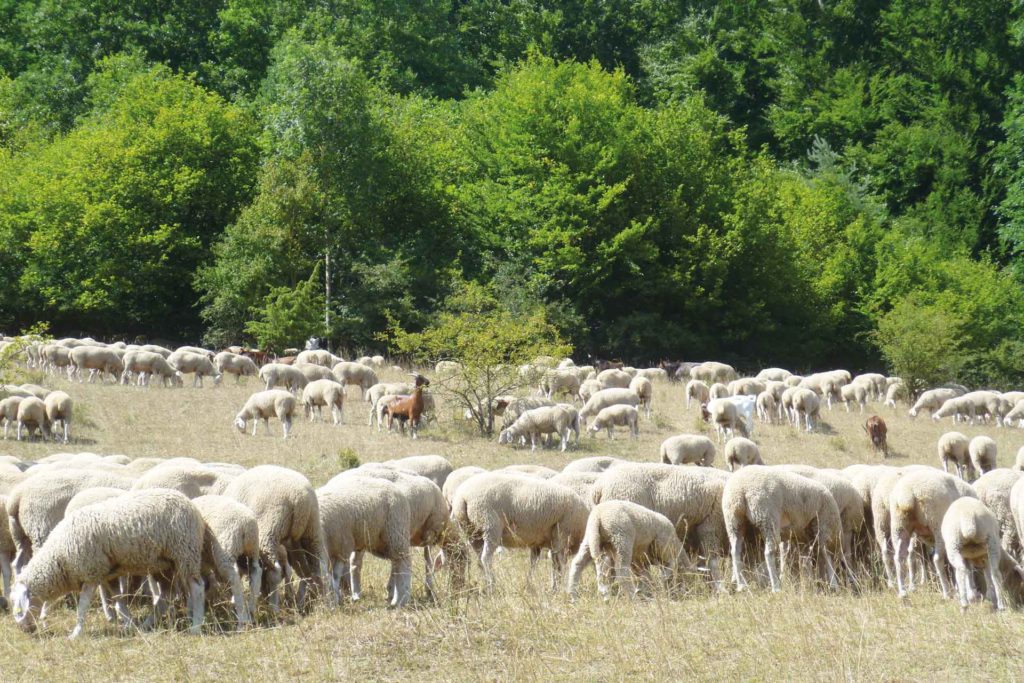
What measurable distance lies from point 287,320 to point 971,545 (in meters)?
31.8

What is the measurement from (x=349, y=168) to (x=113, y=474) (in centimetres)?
3370

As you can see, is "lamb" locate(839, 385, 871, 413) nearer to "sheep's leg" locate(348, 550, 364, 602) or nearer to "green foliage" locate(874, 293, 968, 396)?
"green foliage" locate(874, 293, 968, 396)

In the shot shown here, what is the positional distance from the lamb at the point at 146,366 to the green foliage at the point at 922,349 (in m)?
22.2

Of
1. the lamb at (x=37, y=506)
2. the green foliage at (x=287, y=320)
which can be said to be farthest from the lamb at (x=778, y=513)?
the green foliage at (x=287, y=320)

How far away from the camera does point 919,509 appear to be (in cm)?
1295

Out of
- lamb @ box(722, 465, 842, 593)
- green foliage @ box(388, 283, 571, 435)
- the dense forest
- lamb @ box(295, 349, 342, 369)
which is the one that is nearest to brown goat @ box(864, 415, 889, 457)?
green foliage @ box(388, 283, 571, 435)

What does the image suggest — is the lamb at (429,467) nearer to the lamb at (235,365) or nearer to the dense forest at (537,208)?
the lamb at (235,365)

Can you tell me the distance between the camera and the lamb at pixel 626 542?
11.9 m

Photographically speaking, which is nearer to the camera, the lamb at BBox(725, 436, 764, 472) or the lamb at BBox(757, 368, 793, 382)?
the lamb at BBox(725, 436, 764, 472)

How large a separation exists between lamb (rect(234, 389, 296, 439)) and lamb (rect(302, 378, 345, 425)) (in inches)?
60.8

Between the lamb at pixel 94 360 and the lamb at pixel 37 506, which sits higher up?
the lamb at pixel 94 360

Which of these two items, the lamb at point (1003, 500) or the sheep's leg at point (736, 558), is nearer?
the sheep's leg at point (736, 558)

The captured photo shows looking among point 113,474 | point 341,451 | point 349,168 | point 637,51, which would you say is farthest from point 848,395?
point 637,51

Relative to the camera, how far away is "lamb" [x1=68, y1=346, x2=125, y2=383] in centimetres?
3108
